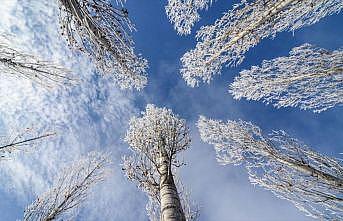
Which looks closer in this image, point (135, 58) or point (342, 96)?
point (135, 58)

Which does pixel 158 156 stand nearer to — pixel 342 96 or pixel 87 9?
pixel 342 96

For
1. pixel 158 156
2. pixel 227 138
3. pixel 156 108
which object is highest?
pixel 156 108

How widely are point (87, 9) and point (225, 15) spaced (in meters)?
2.16

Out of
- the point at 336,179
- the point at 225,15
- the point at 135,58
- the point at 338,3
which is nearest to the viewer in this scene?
the point at 135,58

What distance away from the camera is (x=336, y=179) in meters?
6.09

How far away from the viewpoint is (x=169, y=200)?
227 inches

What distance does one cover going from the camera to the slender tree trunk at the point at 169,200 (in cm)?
532

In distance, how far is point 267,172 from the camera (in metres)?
7.30

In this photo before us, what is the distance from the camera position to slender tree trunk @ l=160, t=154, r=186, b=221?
17.4 ft

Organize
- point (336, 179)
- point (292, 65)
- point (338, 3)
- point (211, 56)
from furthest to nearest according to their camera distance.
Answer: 1. point (336, 179)
2. point (292, 65)
3. point (211, 56)
4. point (338, 3)

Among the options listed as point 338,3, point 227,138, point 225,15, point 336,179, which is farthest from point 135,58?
point 227,138

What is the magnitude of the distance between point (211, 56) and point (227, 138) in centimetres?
407

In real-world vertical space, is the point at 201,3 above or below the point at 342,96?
above

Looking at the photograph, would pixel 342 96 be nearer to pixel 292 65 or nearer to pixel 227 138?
pixel 292 65
